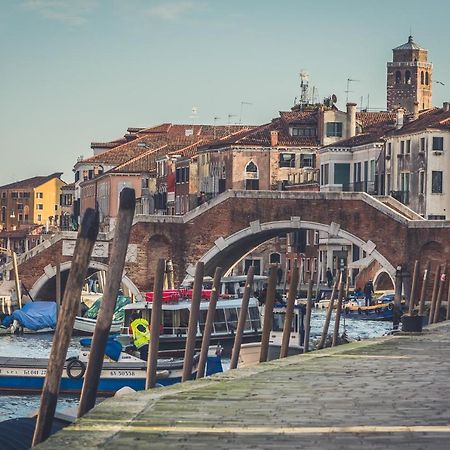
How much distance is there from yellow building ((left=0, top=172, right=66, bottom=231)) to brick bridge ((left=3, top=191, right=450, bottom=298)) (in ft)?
315

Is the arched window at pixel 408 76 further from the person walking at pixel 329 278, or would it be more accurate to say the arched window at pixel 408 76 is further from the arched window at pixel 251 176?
the person walking at pixel 329 278

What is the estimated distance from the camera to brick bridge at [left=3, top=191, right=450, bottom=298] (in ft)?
143

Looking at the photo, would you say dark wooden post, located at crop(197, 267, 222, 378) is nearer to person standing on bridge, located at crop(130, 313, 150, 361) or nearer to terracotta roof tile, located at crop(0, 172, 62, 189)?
person standing on bridge, located at crop(130, 313, 150, 361)

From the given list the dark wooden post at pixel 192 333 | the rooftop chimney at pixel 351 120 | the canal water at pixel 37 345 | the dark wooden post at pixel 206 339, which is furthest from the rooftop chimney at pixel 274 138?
the dark wooden post at pixel 192 333

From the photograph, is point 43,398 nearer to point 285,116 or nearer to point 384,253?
point 384,253

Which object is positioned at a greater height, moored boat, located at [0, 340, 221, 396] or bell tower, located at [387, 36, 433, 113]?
bell tower, located at [387, 36, 433, 113]

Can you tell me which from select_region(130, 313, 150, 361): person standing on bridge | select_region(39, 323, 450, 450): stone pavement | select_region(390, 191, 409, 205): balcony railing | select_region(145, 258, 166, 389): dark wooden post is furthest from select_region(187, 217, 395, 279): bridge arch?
select_region(39, 323, 450, 450): stone pavement

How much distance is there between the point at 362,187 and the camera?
60.7m

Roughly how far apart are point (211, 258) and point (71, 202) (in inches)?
2217

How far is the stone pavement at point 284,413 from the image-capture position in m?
8.31

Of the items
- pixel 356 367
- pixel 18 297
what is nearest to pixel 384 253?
pixel 18 297

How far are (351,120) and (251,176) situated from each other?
453cm

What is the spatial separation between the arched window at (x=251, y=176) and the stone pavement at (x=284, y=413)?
52690mm

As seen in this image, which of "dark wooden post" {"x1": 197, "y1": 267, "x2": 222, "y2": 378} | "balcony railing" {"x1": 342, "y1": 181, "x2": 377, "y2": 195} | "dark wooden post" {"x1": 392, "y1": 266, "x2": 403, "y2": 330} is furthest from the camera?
"balcony railing" {"x1": 342, "y1": 181, "x2": 377, "y2": 195}
